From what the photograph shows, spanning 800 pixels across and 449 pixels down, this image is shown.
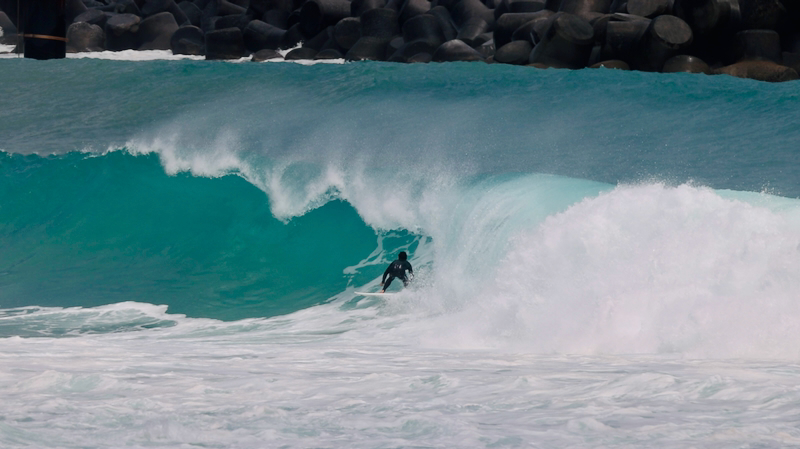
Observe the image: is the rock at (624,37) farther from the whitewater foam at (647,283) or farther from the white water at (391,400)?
the white water at (391,400)

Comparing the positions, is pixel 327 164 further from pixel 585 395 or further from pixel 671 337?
pixel 585 395

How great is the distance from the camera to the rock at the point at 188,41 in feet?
89.2

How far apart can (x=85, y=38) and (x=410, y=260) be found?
22.3 metres

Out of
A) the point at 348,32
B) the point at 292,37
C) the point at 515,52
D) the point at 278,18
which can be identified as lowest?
the point at 515,52

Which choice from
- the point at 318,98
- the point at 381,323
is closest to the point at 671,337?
the point at 381,323

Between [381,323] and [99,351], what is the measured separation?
271 centimetres

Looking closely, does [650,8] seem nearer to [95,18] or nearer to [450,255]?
[450,255]

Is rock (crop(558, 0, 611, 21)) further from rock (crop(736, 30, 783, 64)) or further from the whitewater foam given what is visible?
the whitewater foam

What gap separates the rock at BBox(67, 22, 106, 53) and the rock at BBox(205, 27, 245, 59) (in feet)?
14.7

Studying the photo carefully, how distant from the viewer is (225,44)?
26281mm

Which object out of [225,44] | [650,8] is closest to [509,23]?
[650,8]

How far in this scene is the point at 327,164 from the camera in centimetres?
1268

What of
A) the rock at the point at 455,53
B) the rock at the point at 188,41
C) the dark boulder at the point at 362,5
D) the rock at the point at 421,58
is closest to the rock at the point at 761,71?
the rock at the point at 455,53

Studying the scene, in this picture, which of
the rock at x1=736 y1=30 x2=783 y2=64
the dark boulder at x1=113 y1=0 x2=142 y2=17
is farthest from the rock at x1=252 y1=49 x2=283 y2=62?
the rock at x1=736 y1=30 x2=783 y2=64
